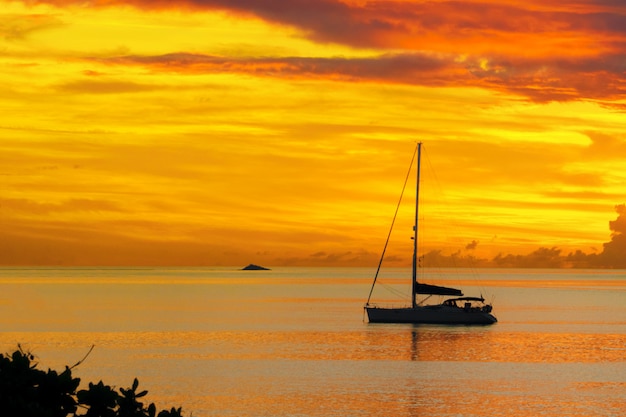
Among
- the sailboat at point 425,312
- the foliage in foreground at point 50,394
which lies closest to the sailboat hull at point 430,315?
the sailboat at point 425,312

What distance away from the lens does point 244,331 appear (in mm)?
114250

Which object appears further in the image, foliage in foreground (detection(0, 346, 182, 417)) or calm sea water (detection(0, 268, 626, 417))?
calm sea water (detection(0, 268, 626, 417))

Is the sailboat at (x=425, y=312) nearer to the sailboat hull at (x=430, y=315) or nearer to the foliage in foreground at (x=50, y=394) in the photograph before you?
the sailboat hull at (x=430, y=315)

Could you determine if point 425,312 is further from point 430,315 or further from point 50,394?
point 50,394

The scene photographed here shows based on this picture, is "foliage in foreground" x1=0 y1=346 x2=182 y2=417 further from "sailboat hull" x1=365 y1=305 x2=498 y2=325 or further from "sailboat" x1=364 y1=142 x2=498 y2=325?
"sailboat hull" x1=365 y1=305 x2=498 y2=325

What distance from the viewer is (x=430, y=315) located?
359 feet

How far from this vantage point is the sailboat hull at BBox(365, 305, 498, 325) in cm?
10756

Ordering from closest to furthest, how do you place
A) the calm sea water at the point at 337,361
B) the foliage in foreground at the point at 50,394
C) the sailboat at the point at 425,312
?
1. the foliage in foreground at the point at 50,394
2. the calm sea water at the point at 337,361
3. the sailboat at the point at 425,312

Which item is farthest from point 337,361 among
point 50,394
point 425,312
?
point 50,394

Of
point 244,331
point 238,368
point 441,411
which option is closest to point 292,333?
point 244,331

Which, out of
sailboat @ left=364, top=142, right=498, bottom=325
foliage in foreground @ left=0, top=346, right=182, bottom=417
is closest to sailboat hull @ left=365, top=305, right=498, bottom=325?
sailboat @ left=364, top=142, right=498, bottom=325

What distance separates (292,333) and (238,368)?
3464cm

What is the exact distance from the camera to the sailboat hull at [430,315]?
108 meters

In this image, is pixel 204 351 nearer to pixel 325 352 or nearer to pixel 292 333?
pixel 325 352
